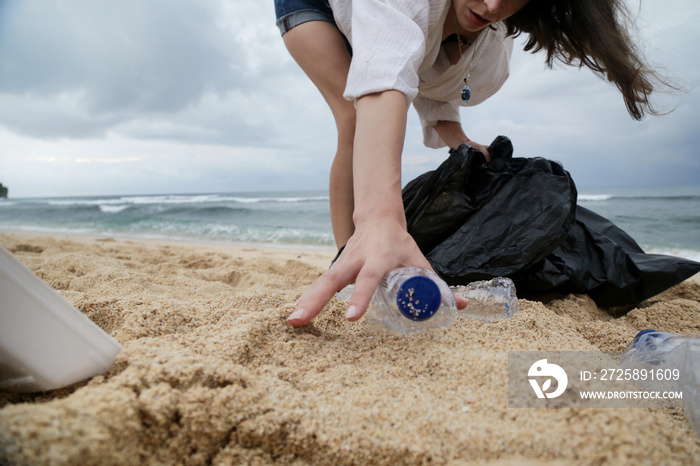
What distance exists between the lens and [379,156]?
39.8 inches

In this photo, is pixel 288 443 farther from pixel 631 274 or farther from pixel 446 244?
pixel 631 274

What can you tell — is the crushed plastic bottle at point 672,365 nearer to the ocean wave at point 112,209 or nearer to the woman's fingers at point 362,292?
the woman's fingers at point 362,292

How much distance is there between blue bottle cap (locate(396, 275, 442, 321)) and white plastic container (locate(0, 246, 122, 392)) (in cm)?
57

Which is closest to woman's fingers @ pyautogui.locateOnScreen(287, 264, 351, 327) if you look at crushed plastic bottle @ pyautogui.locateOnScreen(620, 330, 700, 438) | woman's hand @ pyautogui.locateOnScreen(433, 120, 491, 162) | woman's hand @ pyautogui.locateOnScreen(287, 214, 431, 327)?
woman's hand @ pyautogui.locateOnScreen(287, 214, 431, 327)

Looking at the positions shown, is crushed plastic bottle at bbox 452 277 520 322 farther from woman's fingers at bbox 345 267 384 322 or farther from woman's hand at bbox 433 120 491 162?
woman's hand at bbox 433 120 491 162

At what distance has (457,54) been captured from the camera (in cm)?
182

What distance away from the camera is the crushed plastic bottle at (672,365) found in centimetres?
77

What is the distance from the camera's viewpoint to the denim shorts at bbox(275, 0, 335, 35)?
1.58 metres

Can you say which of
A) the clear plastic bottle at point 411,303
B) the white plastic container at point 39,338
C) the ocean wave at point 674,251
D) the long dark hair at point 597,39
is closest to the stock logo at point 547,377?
the clear plastic bottle at point 411,303

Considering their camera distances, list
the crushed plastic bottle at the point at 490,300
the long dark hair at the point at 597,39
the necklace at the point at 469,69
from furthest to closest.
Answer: the necklace at the point at 469,69 → the long dark hair at the point at 597,39 → the crushed plastic bottle at the point at 490,300

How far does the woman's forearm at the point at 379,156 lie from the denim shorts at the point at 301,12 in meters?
0.76

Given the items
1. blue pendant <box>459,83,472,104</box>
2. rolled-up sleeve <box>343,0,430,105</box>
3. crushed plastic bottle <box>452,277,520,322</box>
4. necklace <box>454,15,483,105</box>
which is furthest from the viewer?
blue pendant <box>459,83,472,104</box>

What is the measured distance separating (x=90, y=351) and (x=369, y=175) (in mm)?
714

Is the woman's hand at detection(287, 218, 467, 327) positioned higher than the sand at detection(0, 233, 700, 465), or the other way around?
the woman's hand at detection(287, 218, 467, 327)
